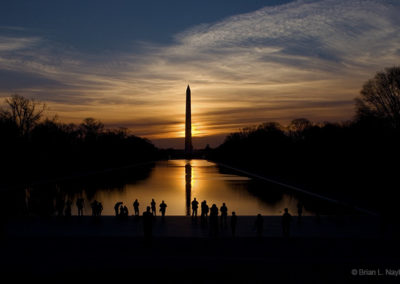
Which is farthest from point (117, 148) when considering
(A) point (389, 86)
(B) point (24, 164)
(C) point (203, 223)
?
(C) point (203, 223)

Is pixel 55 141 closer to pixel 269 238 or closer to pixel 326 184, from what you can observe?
pixel 326 184

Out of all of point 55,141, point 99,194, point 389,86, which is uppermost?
point 389,86

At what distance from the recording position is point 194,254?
1113cm

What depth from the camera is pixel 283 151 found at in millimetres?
72875

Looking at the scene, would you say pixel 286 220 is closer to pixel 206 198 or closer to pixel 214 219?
pixel 214 219

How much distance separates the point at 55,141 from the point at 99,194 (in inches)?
1432

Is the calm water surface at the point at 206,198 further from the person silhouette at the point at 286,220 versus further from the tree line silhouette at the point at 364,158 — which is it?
the person silhouette at the point at 286,220

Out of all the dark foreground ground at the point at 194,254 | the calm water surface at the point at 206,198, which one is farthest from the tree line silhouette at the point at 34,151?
the dark foreground ground at the point at 194,254

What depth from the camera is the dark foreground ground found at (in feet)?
30.2

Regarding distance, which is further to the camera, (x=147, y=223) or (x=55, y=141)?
(x=55, y=141)

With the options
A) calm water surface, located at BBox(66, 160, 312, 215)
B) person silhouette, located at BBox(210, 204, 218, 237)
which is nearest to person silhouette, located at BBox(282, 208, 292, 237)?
person silhouette, located at BBox(210, 204, 218, 237)

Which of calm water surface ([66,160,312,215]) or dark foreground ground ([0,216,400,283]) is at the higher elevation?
dark foreground ground ([0,216,400,283])

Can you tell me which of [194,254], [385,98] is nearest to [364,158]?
[385,98]

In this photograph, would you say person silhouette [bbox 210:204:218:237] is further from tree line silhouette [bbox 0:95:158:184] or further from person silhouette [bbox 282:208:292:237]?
tree line silhouette [bbox 0:95:158:184]
